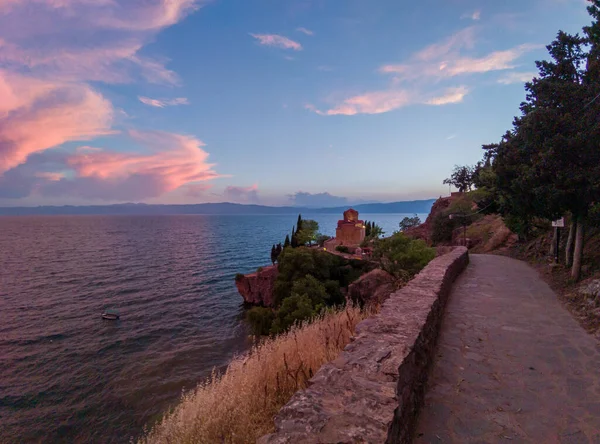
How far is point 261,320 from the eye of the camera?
24.7 metres

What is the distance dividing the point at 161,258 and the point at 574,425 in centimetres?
6116

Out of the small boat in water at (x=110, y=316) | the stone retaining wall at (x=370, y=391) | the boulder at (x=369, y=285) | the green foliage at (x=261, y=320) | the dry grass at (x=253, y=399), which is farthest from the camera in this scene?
the small boat in water at (x=110, y=316)

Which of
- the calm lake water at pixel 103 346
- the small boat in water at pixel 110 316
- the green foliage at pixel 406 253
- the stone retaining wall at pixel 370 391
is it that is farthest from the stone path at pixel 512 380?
the small boat in water at pixel 110 316

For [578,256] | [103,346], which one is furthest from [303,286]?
[578,256]

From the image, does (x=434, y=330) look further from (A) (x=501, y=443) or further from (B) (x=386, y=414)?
(B) (x=386, y=414)

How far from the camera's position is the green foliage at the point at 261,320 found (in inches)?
958

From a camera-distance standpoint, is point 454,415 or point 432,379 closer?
point 454,415

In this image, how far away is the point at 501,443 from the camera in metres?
2.91

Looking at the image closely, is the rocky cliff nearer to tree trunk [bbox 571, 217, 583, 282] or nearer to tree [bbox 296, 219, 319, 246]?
tree [bbox 296, 219, 319, 246]

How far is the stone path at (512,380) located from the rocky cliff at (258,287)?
2679 cm

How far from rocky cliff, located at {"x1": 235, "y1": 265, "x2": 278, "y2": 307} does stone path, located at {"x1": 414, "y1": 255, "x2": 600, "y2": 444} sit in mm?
26785

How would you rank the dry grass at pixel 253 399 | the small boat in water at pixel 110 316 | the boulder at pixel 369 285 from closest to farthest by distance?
1. the dry grass at pixel 253 399
2. the boulder at pixel 369 285
3. the small boat in water at pixel 110 316

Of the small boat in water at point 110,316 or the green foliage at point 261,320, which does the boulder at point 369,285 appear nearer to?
the green foliage at point 261,320

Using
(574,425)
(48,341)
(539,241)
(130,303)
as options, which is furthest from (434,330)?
(130,303)
